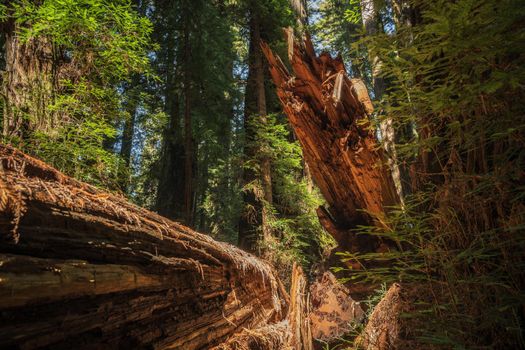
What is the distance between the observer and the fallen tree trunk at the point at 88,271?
4.29 feet

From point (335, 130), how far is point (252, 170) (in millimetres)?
4303

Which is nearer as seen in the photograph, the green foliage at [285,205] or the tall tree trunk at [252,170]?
the green foliage at [285,205]

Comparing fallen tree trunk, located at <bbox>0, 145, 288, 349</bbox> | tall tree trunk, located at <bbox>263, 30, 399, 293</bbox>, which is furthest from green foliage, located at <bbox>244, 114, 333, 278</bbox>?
fallen tree trunk, located at <bbox>0, 145, 288, 349</bbox>

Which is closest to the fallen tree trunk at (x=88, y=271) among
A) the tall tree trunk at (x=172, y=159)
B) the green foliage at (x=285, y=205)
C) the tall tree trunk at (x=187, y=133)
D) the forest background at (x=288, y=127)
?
the forest background at (x=288, y=127)

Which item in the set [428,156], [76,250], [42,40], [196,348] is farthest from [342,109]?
[42,40]

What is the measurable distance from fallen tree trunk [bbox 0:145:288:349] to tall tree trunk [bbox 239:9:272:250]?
541cm

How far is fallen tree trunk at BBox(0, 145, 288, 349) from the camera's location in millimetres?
1307

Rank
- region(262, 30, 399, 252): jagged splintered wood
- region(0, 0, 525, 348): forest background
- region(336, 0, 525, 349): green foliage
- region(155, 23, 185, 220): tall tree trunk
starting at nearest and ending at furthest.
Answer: region(336, 0, 525, 349): green foliage < region(0, 0, 525, 348): forest background < region(262, 30, 399, 252): jagged splintered wood < region(155, 23, 185, 220): tall tree trunk

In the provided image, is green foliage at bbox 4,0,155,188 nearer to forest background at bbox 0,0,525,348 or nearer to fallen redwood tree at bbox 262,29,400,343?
forest background at bbox 0,0,525,348

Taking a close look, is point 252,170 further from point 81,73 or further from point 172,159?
point 81,73

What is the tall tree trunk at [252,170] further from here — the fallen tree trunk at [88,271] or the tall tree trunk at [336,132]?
the fallen tree trunk at [88,271]

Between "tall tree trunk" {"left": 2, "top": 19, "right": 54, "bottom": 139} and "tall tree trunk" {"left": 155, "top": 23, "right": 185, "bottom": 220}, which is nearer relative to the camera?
"tall tree trunk" {"left": 2, "top": 19, "right": 54, "bottom": 139}

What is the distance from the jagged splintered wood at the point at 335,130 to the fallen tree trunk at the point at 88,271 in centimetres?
265

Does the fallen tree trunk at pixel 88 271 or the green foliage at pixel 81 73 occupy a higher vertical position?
the green foliage at pixel 81 73
